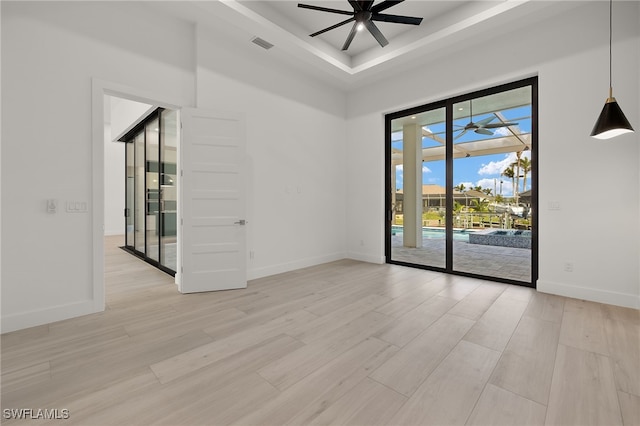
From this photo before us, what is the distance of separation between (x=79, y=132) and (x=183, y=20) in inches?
79.4

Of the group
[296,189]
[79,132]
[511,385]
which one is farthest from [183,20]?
[511,385]

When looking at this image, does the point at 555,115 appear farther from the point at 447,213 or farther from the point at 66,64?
the point at 66,64

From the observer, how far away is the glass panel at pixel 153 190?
5.14 m

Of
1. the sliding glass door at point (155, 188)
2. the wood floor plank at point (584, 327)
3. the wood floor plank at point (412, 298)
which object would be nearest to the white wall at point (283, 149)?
the sliding glass door at point (155, 188)

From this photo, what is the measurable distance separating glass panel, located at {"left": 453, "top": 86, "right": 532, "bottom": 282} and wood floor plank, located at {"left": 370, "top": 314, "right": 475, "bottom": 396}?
2340 millimetres

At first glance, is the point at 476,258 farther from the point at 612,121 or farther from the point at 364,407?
the point at 364,407

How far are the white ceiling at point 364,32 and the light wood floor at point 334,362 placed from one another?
3568 millimetres

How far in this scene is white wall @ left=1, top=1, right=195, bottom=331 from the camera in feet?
8.64

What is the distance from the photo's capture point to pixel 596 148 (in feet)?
11.1

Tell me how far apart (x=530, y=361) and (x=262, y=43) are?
15.9 feet

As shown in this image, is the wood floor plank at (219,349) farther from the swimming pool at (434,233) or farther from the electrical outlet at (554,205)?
the swimming pool at (434,233)

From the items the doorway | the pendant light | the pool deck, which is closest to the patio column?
the pool deck

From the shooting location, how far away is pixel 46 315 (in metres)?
2.79

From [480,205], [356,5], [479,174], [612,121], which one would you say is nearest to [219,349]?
[356,5]
